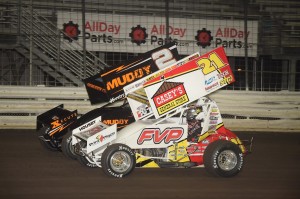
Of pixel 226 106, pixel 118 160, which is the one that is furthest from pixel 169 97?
pixel 226 106

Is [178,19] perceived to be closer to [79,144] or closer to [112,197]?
[79,144]

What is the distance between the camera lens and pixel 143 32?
13523 mm

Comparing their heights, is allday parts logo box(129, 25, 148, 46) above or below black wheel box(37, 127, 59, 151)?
above

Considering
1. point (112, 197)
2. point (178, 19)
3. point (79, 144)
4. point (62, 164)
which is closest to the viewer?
point (112, 197)

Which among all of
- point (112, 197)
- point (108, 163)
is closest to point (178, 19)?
point (108, 163)

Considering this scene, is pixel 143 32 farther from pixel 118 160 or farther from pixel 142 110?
pixel 118 160

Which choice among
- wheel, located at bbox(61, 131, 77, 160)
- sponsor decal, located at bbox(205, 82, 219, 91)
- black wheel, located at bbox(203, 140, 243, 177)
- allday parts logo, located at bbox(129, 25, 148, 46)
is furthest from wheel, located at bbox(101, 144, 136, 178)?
allday parts logo, located at bbox(129, 25, 148, 46)

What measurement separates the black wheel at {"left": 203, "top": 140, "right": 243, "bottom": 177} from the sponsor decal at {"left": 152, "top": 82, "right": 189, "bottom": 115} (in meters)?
0.86

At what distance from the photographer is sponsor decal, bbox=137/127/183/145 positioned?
775 cm

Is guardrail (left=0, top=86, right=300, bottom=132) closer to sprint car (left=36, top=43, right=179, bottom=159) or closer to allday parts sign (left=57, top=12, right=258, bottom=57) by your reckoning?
allday parts sign (left=57, top=12, right=258, bottom=57)

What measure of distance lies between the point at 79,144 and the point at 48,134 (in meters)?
1.56

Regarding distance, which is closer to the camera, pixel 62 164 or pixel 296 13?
pixel 62 164

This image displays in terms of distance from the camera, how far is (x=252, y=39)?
46.0ft

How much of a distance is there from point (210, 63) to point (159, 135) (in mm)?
1405
